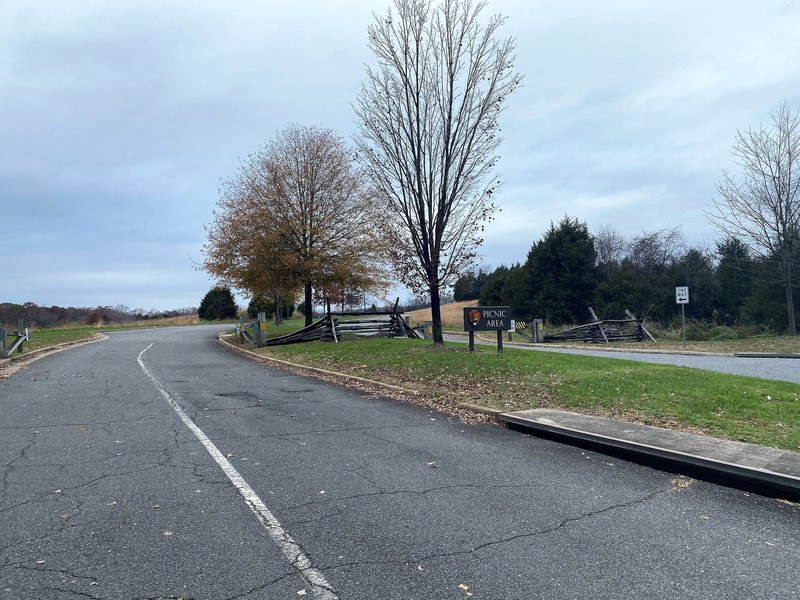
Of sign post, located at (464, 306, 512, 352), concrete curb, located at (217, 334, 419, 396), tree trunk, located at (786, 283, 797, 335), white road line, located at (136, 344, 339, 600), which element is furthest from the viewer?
tree trunk, located at (786, 283, 797, 335)

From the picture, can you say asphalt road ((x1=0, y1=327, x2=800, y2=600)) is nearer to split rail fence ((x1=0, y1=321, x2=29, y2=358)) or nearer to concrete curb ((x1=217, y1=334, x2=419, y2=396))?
concrete curb ((x1=217, y1=334, x2=419, y2=396))

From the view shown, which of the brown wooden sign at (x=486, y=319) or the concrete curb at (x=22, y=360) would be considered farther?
the concrete curb at (x=22, y=360)

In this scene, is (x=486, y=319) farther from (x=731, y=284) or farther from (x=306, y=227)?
(x=731, y=284)

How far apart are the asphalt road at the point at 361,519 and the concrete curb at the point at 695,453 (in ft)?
0.64

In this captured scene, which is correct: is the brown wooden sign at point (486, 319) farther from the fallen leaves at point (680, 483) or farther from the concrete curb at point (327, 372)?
the fallen leaves at point (680, 483)

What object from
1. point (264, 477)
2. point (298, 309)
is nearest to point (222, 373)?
point (264, 477)

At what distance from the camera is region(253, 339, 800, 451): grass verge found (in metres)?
7.99

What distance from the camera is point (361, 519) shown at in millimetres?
4953

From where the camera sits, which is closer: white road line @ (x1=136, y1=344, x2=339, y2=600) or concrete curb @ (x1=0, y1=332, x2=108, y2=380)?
white road line @ (x1=136, y1=344, x2=339, y2=600)

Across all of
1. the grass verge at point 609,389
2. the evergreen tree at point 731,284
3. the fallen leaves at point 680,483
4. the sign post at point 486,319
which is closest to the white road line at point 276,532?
the fallen leaves at point 680,483

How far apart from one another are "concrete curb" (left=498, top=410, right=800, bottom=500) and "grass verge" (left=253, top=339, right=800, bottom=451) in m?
0.51

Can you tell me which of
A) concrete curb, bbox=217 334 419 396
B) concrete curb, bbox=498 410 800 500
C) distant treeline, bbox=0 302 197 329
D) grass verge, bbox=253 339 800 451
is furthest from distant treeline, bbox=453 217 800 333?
distant treeline, bbox=0 302 197 329

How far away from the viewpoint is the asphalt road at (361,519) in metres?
3.85

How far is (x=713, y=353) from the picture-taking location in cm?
2205
